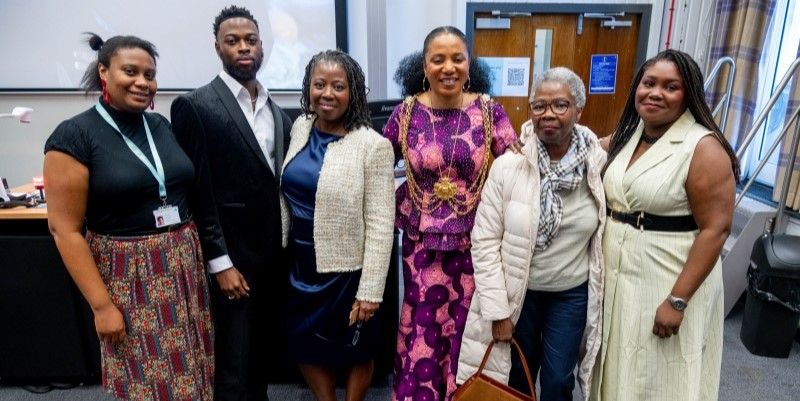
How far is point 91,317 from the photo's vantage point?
2.13 metres

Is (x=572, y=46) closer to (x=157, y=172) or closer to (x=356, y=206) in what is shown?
(x=356, y=206)

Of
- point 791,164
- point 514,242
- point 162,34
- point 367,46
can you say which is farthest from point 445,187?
point 162,34

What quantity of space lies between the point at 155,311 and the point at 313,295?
0.47 metres

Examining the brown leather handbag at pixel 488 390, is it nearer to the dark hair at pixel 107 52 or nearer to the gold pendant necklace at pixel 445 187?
the gold pendant necklace at pixel 445 187

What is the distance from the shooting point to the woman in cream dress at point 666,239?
1.30 meters

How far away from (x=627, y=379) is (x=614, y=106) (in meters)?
2.99

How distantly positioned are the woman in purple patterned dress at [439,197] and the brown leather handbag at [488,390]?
0.19m

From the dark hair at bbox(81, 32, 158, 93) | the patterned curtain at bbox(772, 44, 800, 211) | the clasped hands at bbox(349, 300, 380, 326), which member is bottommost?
the clasped hands at bbox(349, 300, 380, 326)

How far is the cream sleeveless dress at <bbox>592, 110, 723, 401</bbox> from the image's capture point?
1.34 metres

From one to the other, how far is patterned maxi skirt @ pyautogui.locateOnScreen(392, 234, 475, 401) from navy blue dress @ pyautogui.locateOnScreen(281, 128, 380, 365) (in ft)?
0.44

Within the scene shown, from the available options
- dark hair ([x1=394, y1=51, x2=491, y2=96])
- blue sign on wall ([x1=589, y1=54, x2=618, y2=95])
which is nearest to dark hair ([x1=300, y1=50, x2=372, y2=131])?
dark hair ([x1=394, y1=51, x2=491, y2=96])

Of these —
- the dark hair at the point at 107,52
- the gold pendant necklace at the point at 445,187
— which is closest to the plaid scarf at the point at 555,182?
the gold pendant necklace at the point at 445,187

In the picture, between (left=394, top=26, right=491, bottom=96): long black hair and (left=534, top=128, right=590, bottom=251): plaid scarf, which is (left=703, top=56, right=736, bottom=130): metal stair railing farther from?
(left=534, top=128, right=590, bottom=251): plaid scarf

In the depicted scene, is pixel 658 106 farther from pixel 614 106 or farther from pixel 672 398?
pixel 614 106
